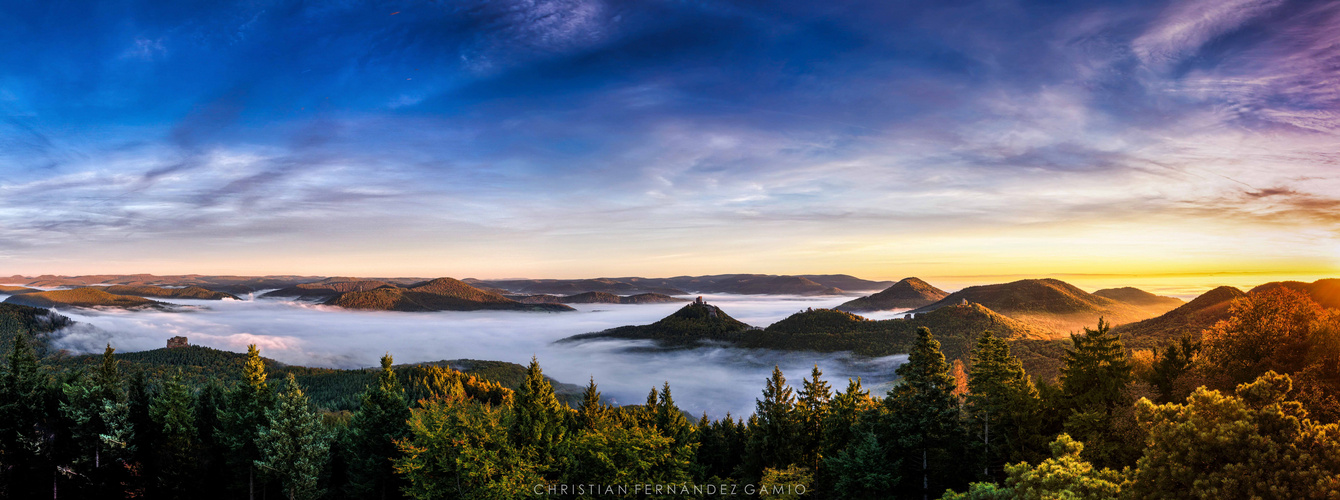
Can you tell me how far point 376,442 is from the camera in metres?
47.6

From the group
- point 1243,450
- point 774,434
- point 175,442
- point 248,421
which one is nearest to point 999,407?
point 774,434

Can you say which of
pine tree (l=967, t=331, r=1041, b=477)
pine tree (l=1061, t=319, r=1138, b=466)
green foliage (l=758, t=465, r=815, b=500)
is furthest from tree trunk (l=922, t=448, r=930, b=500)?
green foliage (l=758, t=465, r=815, b=500)

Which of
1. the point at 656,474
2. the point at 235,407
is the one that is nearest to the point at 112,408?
the point at 235,407

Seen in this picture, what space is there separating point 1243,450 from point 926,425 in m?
21.6

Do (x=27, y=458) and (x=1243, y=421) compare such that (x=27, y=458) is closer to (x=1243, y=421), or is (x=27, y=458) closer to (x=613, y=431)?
(x=613, y=431)

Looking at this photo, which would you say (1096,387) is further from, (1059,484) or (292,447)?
Answer: (292,447)

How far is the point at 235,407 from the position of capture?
165 feet

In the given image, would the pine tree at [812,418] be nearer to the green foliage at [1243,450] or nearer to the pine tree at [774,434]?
the pine tree at [774,434]

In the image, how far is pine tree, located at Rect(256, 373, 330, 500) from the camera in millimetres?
43750

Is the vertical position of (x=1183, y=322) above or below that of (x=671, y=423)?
above

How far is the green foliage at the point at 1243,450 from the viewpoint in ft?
56.9

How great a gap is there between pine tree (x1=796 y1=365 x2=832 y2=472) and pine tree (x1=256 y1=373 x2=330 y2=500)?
39.4 metres

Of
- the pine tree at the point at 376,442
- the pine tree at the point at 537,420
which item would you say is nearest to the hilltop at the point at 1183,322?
the pine tree at the point at 537,420

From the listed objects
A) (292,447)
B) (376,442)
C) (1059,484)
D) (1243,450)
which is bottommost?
(376,442)
